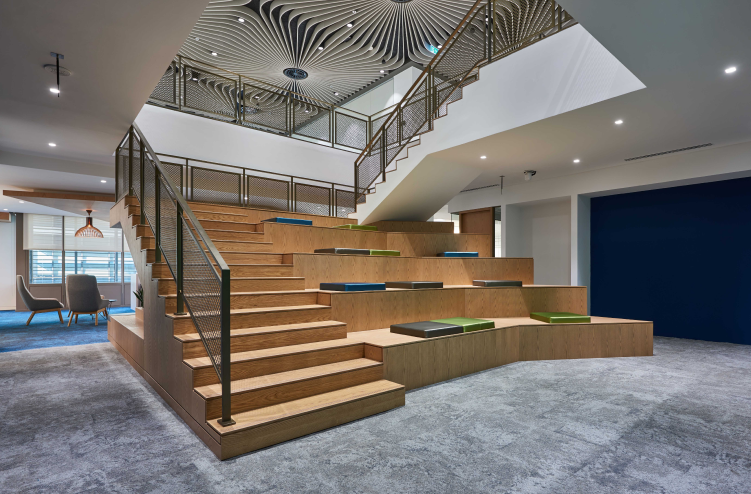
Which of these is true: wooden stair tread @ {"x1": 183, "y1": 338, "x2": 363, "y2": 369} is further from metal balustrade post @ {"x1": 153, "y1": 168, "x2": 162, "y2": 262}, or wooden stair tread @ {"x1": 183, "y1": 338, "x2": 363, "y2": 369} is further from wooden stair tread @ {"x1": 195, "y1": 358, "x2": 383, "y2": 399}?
metal balustrade post @ {"x1": 153, "y1": 168, "x2": 162, "y2": 262}

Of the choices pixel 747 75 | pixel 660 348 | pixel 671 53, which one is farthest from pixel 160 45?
pixel 660 348

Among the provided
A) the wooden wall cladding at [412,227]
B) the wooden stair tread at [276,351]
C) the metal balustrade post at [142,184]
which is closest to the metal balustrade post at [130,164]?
the metal balustrade post at [142,184]

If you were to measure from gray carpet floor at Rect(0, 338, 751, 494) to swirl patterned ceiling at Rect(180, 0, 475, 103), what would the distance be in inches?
260

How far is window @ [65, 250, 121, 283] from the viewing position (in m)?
12.9

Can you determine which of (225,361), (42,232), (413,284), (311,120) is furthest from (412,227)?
(42,232)

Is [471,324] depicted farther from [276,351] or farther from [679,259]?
[679,259]

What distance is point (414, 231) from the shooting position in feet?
25.3

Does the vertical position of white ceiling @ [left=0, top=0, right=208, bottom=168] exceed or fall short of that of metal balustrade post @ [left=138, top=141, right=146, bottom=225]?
it exceeds it

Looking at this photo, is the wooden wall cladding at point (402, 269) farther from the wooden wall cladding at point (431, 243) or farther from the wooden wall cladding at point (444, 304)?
the wooden wall cladding at point (431, 243)

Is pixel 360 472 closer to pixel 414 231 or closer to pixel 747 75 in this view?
pixel 747 75

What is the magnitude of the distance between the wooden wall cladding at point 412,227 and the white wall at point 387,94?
386cm

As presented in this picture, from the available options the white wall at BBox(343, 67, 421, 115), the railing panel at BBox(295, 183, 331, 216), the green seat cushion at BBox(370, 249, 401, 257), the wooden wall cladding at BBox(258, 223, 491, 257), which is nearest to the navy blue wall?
the wooden wall cladding at BBox(258, 223, 491, 257)

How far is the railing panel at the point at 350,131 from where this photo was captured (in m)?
9.30

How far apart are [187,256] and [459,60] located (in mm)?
4880
